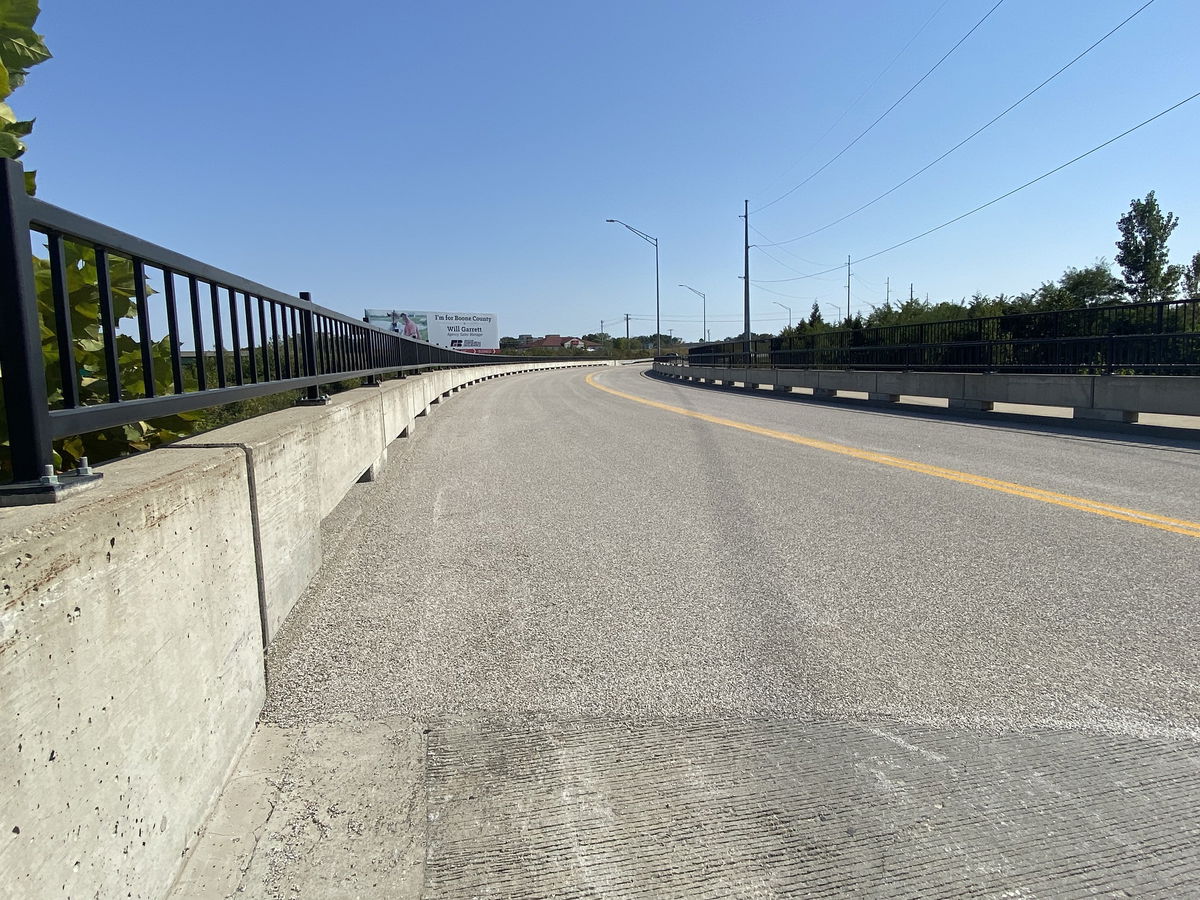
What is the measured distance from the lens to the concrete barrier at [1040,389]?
1061 centimetres

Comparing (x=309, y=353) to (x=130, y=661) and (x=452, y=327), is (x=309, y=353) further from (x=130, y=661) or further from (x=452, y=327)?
(x=452, y=327)

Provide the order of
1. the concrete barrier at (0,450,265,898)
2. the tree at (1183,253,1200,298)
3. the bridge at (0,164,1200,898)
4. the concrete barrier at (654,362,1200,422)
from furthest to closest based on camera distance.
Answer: the tree at (1183,253,1200,298), the concrete barrier at (654,362,1200,422), the bridge at (0,164,1200,898), the concrete barrier at (0,450,265,898)

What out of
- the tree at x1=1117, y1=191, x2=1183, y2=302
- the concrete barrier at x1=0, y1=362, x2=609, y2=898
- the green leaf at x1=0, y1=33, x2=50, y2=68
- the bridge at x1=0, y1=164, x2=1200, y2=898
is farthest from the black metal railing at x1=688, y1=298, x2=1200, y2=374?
the tree at x1=1117, y1=191, x2=1183, y2=302

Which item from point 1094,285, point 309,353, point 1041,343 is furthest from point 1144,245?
point 309,353

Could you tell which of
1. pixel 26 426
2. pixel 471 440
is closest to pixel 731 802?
pixel 26 426

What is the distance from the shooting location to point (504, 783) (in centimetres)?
242

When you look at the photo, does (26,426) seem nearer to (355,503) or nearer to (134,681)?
(134,681)

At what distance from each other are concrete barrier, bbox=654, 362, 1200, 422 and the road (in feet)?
19.6

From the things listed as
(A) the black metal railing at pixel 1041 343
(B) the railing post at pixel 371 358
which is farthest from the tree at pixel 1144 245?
(B) the railing post at pixel 371 358

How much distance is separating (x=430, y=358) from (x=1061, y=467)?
14560mm

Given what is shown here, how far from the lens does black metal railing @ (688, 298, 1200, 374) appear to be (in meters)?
11.2

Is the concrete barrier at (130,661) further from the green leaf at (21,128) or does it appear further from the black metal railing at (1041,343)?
the black metal railing at (1041,343)

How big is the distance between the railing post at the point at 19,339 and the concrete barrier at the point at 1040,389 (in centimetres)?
1286

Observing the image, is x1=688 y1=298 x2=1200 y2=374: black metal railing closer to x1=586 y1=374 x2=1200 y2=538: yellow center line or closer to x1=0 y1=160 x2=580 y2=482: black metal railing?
x1=586 y1=374 x2=1200 y2=538: yellow center line
